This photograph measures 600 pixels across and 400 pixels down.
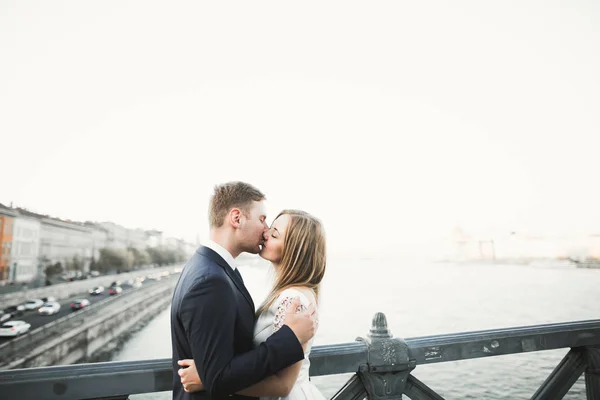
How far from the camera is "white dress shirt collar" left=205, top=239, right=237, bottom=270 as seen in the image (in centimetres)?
155

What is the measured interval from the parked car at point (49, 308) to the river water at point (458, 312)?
8.65 metres

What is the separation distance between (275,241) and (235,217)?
239mm

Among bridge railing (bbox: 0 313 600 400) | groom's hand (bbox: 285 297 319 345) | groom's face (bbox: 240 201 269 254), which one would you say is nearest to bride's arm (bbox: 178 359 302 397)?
groom's hand (bbox: 285 297 319 345)

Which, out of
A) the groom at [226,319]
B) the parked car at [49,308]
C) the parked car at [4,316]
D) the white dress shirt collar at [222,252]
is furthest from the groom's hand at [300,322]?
the parked car at [4,316]

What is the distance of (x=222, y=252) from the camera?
5.11 feet

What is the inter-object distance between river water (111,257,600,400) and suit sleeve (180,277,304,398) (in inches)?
24.1

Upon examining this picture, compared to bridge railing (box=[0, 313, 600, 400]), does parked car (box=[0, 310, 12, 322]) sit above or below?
below

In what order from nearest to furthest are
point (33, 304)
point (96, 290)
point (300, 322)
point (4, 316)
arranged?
point (300, 322), point (4, 316), point (33, 304), point (96, 290)

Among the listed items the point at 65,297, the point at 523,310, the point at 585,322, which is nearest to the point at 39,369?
the point at 585,322

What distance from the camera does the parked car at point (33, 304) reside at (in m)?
39.6

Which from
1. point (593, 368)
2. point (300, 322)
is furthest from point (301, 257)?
point (593, 368)

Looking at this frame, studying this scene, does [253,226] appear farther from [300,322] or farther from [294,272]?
[300,322]

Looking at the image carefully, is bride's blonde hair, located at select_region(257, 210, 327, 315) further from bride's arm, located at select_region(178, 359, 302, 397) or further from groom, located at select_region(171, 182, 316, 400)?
bride's arm, located at select_region(178, 359, 302, 397)

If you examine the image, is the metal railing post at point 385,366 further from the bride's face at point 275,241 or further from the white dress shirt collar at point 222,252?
the white dress shirt collar at point 222,252
